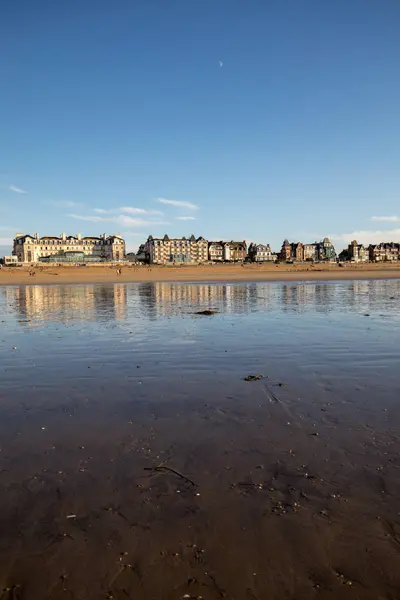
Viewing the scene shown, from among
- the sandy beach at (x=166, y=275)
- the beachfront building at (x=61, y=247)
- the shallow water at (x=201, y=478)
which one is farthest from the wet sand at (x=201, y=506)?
the beachfront building at (x=61, y=247)

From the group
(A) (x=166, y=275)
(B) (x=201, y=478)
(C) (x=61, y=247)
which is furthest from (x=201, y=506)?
(C) (x=61, y=247)

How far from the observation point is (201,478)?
4.99 metres

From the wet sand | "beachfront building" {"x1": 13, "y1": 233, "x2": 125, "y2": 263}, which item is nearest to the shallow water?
the wet sand

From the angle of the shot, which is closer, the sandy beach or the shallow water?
the shallow water

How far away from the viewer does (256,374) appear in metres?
9.66

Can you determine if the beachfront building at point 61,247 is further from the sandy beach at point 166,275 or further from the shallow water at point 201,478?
the shallow water at point 201,478

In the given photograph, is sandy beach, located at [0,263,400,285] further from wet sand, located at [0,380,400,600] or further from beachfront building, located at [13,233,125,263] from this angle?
beachfront building, located at [13,233,125,263]

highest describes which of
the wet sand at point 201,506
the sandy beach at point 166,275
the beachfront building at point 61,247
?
the beachfront building at point 61,247

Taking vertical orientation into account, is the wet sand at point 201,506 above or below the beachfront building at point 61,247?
below

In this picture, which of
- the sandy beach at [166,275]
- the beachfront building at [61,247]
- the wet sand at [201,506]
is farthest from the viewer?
the beachfront building at [61,247]

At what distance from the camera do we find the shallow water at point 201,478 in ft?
11.6

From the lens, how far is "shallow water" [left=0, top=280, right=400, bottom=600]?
3.55 meters

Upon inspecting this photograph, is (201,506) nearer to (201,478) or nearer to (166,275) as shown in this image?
(201,478)

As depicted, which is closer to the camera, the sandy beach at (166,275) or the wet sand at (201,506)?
the wet sand at (201,506)
